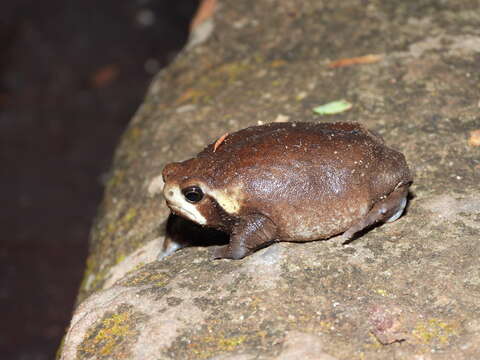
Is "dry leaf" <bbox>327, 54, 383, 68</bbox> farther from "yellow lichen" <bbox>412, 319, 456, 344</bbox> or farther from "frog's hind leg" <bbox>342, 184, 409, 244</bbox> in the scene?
"yellow lichen" <bbox>412, 319, 456, 344</bbox>

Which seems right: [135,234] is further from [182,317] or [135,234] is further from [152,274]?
[182,317]

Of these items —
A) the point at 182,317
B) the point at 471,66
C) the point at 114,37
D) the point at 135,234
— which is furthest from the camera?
the point at 114,37

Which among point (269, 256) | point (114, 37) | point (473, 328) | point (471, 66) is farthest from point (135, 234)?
point (114, 37)

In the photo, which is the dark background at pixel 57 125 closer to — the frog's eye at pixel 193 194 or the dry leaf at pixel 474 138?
the frog's eye at pixel 193 194

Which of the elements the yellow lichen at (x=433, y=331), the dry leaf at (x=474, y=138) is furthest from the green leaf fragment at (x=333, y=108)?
the yellow lichen at (x=433, y=331)

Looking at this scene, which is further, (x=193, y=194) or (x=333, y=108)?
(x=333, y=108)

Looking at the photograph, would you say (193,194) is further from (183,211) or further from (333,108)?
(333,108)

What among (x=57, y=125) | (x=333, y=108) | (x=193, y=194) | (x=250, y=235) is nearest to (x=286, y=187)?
(x=250, y=235)
